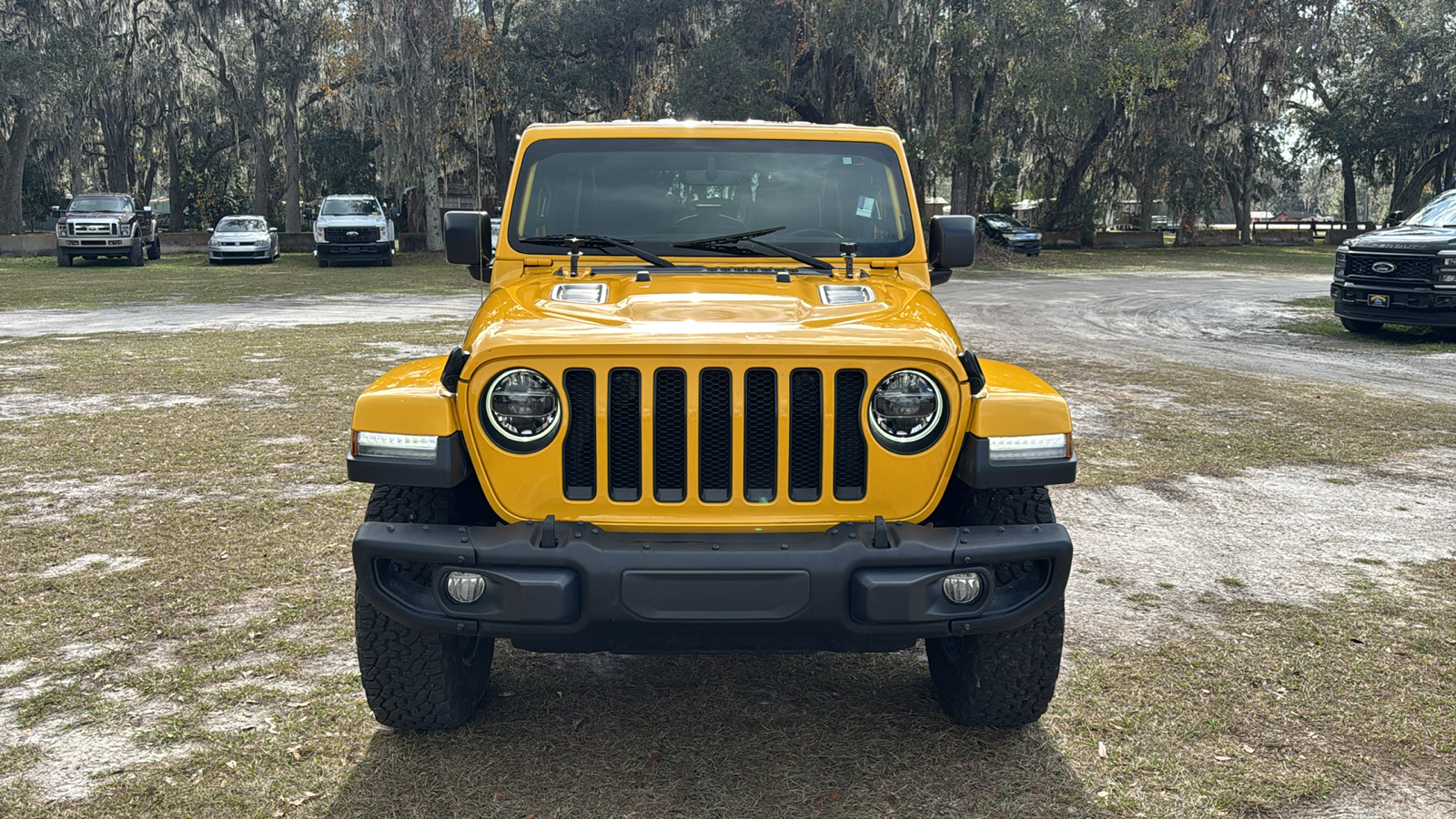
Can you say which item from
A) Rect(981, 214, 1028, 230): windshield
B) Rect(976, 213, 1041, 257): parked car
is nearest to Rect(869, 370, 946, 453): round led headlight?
Rect(976, 213, 1041, 257): parked car

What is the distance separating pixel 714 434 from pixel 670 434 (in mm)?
122

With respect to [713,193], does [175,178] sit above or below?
above

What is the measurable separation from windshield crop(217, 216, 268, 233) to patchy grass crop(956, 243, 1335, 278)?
768 inches

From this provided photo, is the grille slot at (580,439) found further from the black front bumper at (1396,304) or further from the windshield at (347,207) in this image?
the windshield at (347,207)

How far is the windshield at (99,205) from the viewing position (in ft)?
105

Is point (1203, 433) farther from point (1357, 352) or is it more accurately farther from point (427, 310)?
point (427, 310)

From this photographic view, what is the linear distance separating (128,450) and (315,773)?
5208mm

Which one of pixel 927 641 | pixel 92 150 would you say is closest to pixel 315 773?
pixel 927 641

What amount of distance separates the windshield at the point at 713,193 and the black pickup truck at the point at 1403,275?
1232 cm

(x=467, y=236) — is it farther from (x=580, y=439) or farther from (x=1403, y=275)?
(x=1403, y=275)

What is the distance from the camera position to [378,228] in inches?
1281

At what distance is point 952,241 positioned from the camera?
15.8ft

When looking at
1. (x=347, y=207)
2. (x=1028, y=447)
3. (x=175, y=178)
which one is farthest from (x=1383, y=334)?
(x=175, y=178)

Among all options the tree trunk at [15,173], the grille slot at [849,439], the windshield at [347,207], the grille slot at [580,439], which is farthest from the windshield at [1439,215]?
the tree trunk at [15,173]
